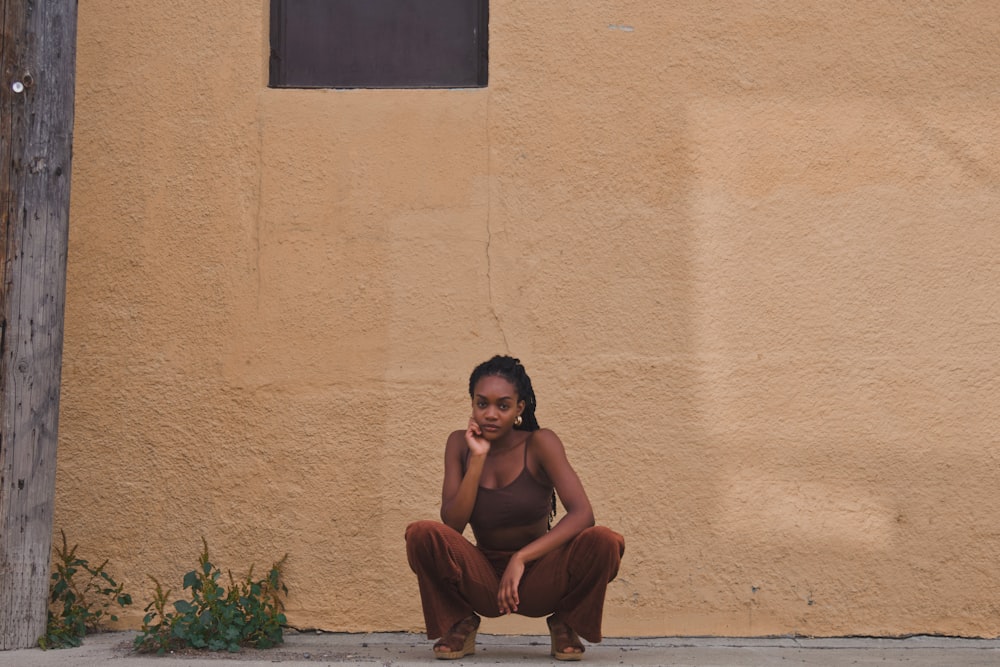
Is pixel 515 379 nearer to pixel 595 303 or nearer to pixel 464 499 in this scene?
pixel 464 499

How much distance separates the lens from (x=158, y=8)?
4.89 m

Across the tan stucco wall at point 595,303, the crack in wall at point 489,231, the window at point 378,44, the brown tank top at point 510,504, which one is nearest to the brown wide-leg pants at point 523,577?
the brown tank top at point 510,504

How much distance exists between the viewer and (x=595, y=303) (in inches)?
187

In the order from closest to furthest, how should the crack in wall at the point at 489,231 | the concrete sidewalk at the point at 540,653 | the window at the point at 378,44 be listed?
the concrete sidewalk at the point at 540,653
the crack in wall at the point at 489,231
the window at the point at 378,44

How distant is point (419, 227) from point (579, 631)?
1.68 metres

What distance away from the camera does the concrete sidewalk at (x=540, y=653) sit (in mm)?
4070

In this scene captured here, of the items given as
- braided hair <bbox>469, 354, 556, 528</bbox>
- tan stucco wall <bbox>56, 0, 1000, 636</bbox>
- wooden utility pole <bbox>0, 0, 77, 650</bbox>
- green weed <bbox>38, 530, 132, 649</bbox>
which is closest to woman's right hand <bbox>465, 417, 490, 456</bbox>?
braided hair <bbox>469, 354, 556, 528</bbox>

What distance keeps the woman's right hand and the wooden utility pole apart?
1.47m

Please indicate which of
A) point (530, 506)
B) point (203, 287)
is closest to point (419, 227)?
point (203, 287)

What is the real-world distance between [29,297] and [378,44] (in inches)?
66.5

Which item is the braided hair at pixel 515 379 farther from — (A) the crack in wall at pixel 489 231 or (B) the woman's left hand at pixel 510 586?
(A) the crack in wall at pixel 489 231

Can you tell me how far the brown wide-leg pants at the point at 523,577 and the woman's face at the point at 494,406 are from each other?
341 millimetres

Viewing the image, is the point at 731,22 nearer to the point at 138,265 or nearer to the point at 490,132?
the point at 490,132

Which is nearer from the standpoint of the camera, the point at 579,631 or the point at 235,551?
the point at 579,631
